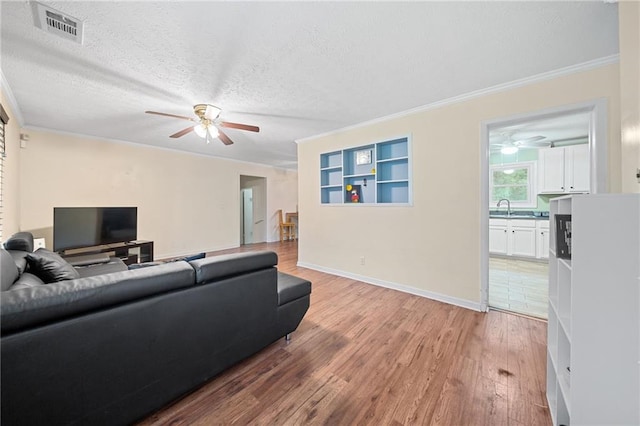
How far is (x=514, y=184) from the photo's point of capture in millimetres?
5438

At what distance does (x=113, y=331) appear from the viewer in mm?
1113

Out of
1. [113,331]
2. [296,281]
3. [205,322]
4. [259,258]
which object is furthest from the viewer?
[296,281]

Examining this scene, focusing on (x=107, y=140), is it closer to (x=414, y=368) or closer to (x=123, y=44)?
(x=123, y=44)

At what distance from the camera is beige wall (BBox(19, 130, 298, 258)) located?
379cm

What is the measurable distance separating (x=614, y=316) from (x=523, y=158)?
5680 mm

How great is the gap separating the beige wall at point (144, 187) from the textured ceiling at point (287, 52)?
109 centimetres

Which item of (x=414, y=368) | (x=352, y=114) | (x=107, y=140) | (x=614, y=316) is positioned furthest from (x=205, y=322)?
(x=107, y=140)

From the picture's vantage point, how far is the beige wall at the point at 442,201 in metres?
2.24

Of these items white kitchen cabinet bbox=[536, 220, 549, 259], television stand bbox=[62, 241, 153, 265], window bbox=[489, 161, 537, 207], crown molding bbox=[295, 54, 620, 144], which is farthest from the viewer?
window bbox=[489, 161, 537, 207]

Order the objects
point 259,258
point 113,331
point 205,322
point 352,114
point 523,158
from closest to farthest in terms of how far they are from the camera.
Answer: point 113,331
point 205,322
point 259,258
point 352,114
point 523,158

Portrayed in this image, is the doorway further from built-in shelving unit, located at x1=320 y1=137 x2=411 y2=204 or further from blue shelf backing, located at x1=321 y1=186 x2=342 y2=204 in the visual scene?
built-in shelving unit, located at x1=320 y1=137 x2=411 y2=204

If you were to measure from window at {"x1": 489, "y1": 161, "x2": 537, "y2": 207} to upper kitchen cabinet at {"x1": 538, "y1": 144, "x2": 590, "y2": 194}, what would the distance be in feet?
0.73

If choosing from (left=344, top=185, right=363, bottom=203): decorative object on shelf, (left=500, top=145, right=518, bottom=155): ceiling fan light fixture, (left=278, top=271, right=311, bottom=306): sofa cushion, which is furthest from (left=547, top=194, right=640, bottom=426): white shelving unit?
→ (left=500, top=145, right=518, bottom=155): ceiling fan light fixture

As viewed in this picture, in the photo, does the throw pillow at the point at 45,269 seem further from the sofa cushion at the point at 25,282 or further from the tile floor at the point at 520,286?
the tile floor at the point at 520,286
